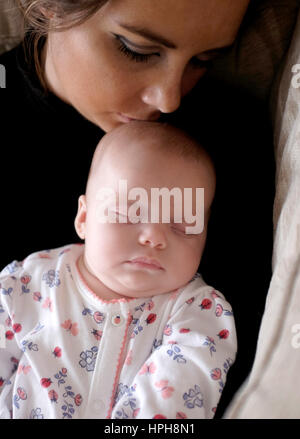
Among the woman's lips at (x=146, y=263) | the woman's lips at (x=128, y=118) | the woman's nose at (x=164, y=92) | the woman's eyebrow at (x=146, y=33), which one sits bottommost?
the woman's lips at (x=146, y=263)

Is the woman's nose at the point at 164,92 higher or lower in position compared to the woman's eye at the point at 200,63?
lower

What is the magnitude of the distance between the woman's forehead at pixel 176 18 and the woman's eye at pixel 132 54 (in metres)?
0.05

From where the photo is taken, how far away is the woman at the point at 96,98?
1.16 m

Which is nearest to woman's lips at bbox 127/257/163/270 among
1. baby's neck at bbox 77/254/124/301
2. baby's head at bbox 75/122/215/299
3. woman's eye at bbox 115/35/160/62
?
baby's head at bbox 75/122/215/299

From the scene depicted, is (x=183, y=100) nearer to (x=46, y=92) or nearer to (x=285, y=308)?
(x=46, y=92)

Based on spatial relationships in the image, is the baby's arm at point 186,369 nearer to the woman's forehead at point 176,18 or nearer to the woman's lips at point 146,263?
the woman's lips at point 146,263

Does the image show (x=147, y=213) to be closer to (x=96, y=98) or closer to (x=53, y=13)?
(x=96, y=98)

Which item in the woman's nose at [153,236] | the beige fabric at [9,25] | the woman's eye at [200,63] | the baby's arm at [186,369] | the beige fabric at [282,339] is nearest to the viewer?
the beige fabric at [282,339]

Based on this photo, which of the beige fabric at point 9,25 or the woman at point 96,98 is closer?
the woman at point 96,98

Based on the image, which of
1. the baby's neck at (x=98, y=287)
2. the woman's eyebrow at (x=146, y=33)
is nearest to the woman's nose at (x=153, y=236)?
the baby's neck at (x=98, y=287)

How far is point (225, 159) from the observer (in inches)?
54.6

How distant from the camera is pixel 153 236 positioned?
1192 mm

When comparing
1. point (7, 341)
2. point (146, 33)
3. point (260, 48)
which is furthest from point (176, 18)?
point (7, 341)

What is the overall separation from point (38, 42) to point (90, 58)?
1.09 feet
